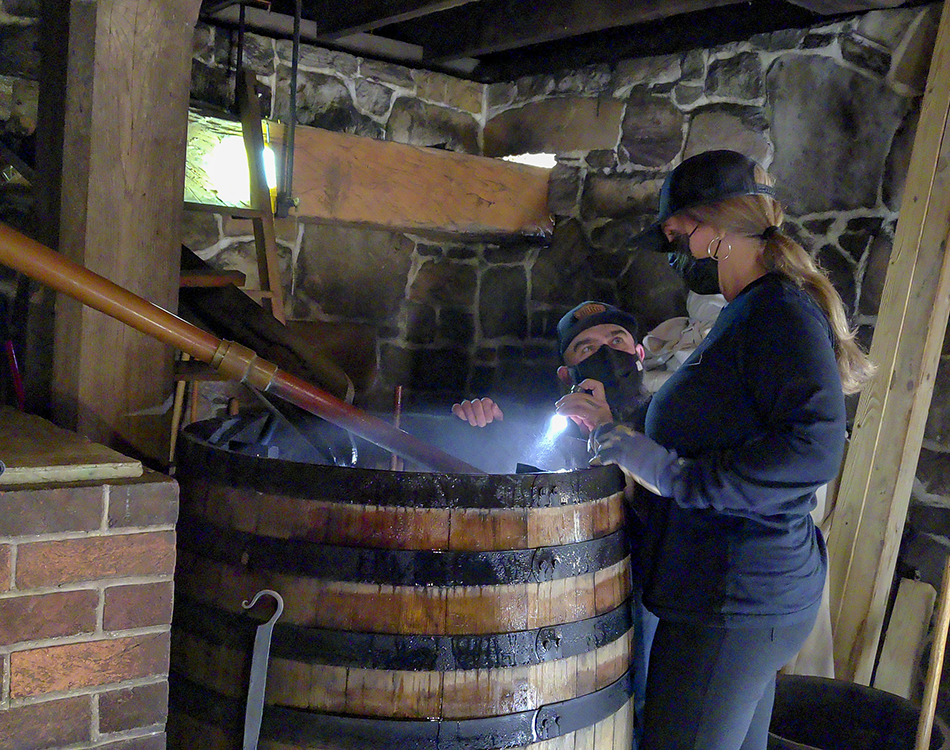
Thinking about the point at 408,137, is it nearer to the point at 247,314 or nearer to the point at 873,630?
the point at 247,314

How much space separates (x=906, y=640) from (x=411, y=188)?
223 centimetres

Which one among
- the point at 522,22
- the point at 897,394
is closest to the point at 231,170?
the point at 522,22

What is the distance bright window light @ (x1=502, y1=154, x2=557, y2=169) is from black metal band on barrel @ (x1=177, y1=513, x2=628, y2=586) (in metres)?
2.50

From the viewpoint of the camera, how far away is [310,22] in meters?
3.15

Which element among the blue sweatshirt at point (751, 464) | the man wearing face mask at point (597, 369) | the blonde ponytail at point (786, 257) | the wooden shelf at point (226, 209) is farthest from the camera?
the wooden shelf at point (226, 209)

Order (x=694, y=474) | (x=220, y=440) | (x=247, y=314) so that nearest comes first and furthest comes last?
(x=694, y=474), (x=220, y=440), (x=247, y=314)

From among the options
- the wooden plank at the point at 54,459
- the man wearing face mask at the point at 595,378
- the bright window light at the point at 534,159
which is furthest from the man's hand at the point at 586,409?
the bright window light at the point at 534,159

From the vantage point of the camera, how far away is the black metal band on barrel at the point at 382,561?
49.4 inches

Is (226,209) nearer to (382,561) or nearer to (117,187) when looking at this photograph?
(117,187)

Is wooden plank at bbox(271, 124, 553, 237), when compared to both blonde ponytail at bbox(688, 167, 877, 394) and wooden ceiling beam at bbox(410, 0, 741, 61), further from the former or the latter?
blonde ponytail at bbox(688, 167, 877, 394)

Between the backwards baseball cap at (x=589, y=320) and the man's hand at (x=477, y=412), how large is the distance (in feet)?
1.37

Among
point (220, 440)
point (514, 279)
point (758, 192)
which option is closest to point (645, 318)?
point (514, 279)

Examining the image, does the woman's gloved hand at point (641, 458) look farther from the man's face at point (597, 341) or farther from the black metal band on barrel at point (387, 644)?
the man's face at point (597, 341)

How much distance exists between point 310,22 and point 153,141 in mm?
1775
